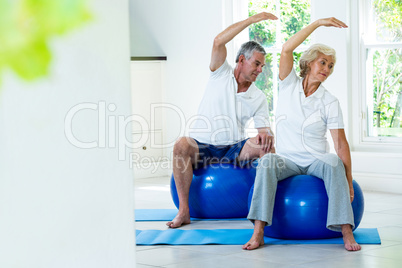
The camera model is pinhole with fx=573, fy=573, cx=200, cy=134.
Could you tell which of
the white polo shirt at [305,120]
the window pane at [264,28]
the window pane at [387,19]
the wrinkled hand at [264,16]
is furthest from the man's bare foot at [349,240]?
the window pane at [264,28]

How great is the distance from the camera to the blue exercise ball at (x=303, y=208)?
10.3 ft

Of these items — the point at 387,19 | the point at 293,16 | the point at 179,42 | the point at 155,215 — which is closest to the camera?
the point at 155,215

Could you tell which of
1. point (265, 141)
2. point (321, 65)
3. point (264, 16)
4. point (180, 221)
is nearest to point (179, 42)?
point (265, 141)

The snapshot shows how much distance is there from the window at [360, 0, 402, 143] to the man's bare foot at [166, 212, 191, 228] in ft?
7.42

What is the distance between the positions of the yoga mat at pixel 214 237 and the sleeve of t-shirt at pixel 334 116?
65cm

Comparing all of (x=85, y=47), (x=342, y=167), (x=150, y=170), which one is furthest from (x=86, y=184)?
(x=150, y=170)

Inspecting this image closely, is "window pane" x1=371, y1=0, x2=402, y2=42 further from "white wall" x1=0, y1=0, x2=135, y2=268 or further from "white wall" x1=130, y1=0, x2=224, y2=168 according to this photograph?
"white wall" x1=0, y1=0, x2=135, y2=268

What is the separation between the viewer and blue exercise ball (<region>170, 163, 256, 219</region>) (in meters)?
3.86

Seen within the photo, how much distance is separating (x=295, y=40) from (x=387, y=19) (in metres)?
2.34

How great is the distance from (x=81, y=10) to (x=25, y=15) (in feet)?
0.10

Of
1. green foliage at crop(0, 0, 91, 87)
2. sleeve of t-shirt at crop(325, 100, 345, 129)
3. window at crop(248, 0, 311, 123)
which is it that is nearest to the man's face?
sleeve of t-shirt at crop(325, 100, 345, 129)

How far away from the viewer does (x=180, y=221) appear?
12.5 ft

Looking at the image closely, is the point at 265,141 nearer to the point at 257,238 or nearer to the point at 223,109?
the point at 223,109

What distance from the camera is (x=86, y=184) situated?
135cm
